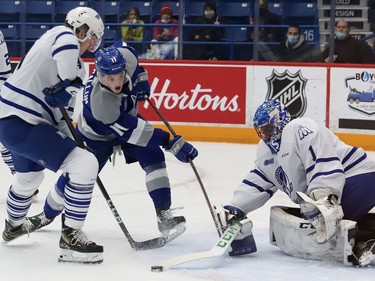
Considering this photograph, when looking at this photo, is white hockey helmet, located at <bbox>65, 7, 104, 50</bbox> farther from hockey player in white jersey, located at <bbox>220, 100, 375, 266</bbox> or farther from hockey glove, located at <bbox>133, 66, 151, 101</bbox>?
hockey player in white jersey, located at <bbox>220, 100, 375, 266</bbox>

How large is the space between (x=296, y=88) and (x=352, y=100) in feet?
1.46

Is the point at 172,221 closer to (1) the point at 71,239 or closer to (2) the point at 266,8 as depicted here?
(1) the point at 71,239

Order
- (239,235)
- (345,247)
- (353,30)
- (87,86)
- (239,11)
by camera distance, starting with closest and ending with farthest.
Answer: (345,247) < (239,235) < (87,86) < (353,30) < (239,11)

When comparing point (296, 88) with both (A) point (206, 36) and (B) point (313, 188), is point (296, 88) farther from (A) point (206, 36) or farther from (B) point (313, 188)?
(B) point (313, 188)

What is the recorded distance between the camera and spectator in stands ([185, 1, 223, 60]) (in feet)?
27.2

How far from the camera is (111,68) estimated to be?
4219mm

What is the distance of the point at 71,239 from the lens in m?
4.18

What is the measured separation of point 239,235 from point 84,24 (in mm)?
1083

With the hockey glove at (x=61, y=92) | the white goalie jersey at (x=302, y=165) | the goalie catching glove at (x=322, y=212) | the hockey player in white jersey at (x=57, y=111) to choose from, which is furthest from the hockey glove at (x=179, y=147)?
the goalie catching glove at (x=322, y=212)

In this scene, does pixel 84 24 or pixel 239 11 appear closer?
pixel 84 24

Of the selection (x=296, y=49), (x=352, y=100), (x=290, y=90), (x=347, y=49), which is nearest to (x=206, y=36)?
(x=296, y=49)

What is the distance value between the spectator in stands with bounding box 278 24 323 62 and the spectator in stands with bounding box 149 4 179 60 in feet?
2.98

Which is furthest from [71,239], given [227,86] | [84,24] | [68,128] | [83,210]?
[227,86]

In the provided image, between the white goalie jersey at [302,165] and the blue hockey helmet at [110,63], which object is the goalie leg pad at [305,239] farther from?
the blue hockey helmet at [110,63]
